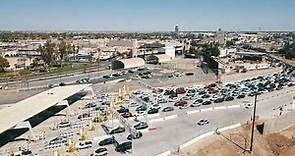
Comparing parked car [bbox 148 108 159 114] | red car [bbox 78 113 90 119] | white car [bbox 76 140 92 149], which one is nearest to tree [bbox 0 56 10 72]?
red car [bbox 78 113 90 119]

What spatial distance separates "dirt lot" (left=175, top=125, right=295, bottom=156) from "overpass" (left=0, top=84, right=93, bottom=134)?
8885 millimetres

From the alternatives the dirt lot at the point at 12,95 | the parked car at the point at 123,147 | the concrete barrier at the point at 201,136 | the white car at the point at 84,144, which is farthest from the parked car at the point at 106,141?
the dirt lot at the point at 12,95

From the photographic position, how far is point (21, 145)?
19562 millimetres

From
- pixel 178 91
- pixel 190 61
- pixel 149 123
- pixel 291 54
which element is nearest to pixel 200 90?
pixel 178 91

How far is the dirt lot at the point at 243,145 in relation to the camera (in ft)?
65.8

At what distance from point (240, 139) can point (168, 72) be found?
24.5 meters

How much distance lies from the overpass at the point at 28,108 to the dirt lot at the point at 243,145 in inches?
350

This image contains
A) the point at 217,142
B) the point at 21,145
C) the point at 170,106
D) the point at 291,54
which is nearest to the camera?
the point at 21,145

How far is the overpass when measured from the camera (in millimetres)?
19009

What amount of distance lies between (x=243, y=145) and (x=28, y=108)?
1327 centimetres

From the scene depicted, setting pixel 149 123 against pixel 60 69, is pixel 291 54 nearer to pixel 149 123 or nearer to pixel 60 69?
pixel 60 69

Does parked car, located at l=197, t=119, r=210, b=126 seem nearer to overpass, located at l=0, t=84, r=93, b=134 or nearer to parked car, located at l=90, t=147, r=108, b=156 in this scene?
parked car, located at l=90, t=147, r=108, b=156

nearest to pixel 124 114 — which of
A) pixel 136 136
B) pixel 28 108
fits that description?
pixel 136 136

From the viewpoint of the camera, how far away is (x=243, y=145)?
22.1 m
